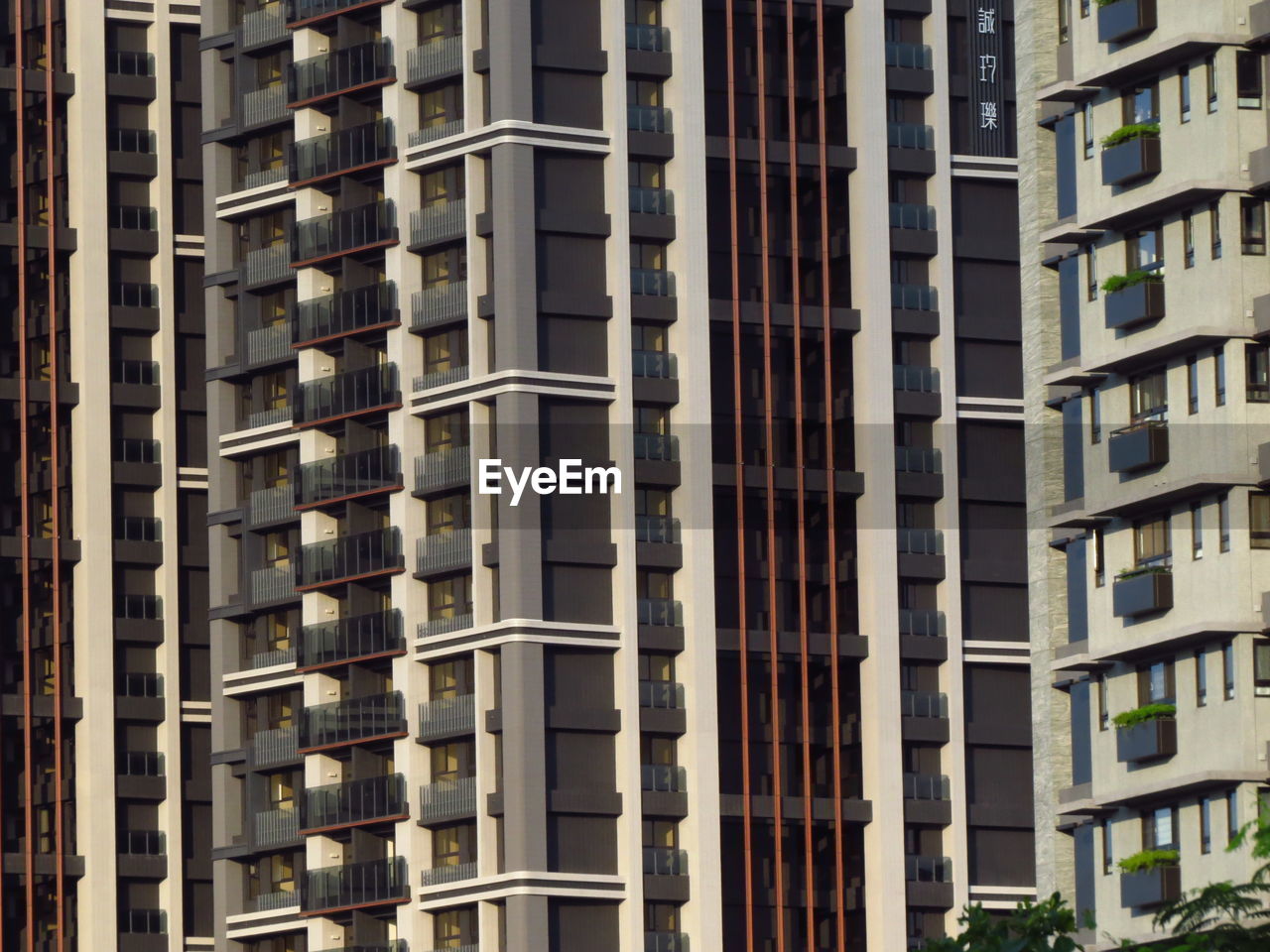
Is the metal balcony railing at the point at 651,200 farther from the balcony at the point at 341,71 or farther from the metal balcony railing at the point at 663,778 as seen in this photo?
the metal balcony railing at the point at 663,778

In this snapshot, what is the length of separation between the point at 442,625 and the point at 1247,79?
47691 millimetres

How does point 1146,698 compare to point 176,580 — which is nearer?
point 1146,698

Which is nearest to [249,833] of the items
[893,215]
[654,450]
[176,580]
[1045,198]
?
[176,580]

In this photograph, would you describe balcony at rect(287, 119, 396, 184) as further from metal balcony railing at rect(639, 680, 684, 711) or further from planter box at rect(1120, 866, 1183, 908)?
planter box at rect(1120, 866, 1183, 908)

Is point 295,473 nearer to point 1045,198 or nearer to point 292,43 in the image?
point 292,43

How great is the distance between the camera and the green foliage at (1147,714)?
98938 millimetres

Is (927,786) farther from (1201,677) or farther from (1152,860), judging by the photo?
(1201,677)

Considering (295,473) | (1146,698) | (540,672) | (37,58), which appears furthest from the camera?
(37,58)

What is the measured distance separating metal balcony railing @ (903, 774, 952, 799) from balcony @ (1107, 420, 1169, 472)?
3958 centimetres

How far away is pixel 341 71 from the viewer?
146 meters

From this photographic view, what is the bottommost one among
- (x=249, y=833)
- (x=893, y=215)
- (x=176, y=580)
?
(x=249, y=833)

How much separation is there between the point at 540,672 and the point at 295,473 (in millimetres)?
15026

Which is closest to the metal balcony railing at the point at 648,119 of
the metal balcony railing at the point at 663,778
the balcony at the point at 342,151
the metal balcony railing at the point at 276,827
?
the balcony at the point at 342,151

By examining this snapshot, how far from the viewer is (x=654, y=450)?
453 ft
